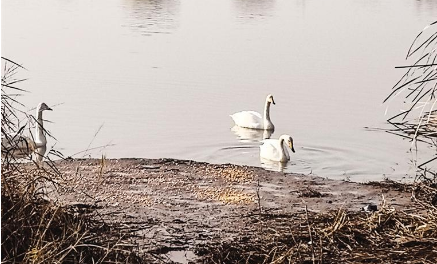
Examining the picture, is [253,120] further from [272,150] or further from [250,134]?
[272,150]

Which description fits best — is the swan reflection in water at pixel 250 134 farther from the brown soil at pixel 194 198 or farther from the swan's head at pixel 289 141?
the brown soil at pixel 194 198

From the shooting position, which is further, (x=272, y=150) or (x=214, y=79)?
(x=214, y=79)

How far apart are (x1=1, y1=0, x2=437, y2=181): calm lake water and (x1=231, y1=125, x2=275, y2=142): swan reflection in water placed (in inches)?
3.4

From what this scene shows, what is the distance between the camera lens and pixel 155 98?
14359 mm

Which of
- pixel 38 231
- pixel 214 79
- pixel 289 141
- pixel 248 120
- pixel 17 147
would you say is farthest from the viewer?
pixel 214 79

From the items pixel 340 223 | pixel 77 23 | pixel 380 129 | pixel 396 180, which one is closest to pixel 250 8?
pixel 77 23

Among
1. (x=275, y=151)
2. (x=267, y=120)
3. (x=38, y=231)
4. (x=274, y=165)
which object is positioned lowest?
(x=267, y=120)

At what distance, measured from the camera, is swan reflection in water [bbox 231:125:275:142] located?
1212 centimetres

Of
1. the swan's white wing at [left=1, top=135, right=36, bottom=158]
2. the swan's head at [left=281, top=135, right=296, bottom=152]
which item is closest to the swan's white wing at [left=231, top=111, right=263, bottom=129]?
the swan's head at [left=281, top=135, right=296, bottom=152]

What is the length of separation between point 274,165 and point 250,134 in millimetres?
2370

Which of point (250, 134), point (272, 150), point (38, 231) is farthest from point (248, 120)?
point (38, 231)

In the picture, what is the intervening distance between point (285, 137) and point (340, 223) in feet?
15.1

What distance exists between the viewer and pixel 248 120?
40.4ft

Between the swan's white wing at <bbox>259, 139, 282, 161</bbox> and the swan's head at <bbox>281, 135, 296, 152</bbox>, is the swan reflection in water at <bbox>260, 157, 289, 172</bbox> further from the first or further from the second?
the swan's head at <bbox>281, 135, 296, 152</bbox>
